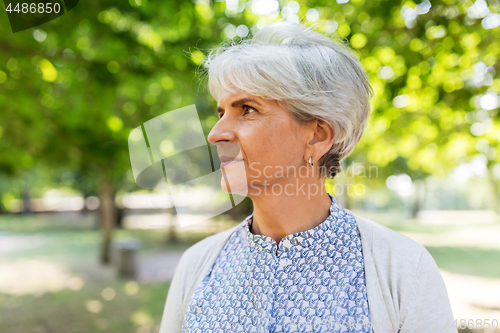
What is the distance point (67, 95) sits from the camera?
6094 mm

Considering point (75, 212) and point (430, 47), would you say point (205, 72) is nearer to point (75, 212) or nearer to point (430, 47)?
point (430, 47)

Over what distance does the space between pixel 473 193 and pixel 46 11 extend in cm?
3819

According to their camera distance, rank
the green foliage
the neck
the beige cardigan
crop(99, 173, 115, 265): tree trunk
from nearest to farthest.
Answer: the beige cardigan → the neck → the green foliage → crop(99, 173, 115, 265): tree trunk

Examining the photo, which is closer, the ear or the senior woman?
the senior woman

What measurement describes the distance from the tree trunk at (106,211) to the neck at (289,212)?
10.4m

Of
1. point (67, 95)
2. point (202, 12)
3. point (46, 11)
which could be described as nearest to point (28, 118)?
point (67, 95)

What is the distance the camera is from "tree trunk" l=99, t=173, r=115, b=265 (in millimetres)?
11156

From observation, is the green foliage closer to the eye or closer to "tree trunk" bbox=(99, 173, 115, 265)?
the eye

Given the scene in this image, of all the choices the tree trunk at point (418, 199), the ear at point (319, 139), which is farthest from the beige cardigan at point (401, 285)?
the tree trunk at point (418, 199)

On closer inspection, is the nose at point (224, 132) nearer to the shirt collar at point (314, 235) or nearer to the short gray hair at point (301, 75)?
the short gray hair at point (301, 75)

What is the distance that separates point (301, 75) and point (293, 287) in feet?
2.55

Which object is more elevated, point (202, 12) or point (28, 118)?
point (202, 12)

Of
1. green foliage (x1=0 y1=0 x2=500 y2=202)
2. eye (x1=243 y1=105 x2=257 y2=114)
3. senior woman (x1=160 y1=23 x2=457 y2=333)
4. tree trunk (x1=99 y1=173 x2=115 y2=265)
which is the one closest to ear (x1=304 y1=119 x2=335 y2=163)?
senior woman (x1=160 y1=23 x2=457 y2=333)

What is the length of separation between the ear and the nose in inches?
12.1
